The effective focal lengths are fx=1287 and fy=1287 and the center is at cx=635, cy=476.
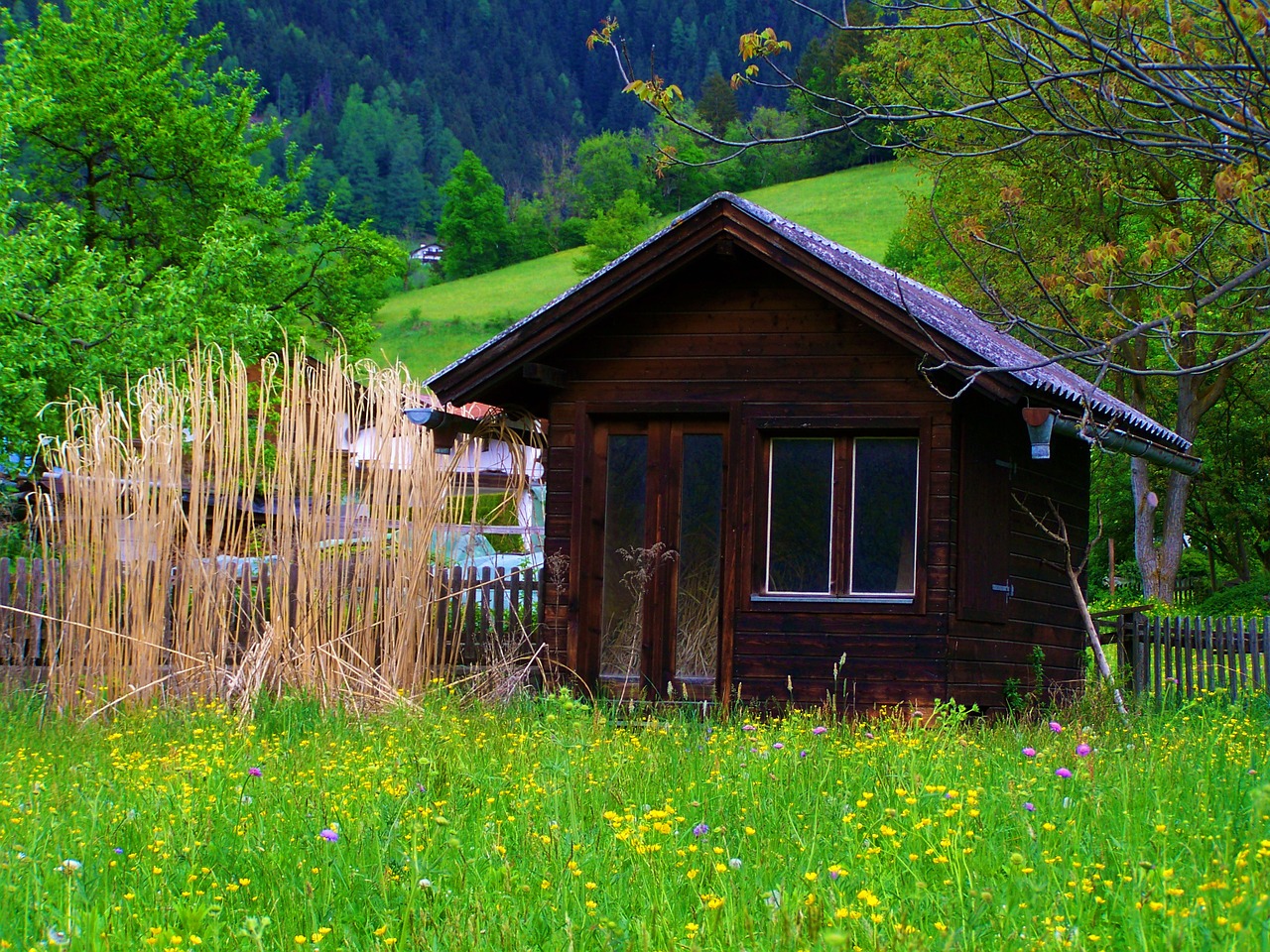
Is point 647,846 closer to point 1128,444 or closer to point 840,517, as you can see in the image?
point 840,517

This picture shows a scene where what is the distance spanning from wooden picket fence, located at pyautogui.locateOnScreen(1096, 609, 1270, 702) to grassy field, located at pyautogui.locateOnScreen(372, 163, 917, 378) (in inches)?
1822

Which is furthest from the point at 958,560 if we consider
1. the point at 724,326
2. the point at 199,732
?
the point at 199,732

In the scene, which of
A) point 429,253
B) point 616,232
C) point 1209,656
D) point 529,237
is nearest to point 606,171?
point 529,237

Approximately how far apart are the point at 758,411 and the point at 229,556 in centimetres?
429

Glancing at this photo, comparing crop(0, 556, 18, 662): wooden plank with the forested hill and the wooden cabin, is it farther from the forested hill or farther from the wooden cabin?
the forested hill

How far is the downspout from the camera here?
926 cm

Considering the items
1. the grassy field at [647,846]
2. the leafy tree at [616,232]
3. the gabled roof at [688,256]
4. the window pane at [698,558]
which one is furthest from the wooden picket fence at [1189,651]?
the leafy tree at [616,232]

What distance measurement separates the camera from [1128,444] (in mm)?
11039

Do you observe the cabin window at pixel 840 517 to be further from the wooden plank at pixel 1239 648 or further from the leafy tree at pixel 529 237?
the leafy tree at pixel 529 237

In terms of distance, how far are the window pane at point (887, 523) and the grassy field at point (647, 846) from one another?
3.11 meters

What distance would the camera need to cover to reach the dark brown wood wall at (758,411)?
32.3 ft

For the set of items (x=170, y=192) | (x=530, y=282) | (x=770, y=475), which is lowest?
(x=770, y=475)

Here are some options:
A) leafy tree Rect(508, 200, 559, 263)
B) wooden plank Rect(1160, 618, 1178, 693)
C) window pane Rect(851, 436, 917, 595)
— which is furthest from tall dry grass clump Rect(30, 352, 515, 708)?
leafy tree Rect(508, 200, 559, 263)

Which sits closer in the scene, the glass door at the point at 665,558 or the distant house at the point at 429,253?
the glass door at the point at 665,558
